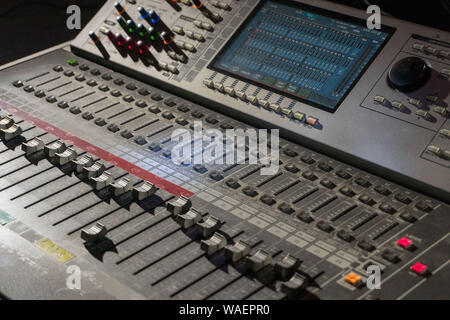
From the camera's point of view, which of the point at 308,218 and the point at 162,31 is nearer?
the point at 308,218

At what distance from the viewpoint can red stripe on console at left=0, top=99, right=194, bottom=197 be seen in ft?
9.67

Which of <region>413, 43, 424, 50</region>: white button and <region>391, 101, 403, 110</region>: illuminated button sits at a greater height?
<region>413, 43, 424, 50</region>: white button

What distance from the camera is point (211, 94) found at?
355cm

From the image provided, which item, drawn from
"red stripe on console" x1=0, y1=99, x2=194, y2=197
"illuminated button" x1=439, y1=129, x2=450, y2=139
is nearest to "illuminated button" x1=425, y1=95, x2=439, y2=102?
"illuminated button" x1=439, y1=129, x2=450, y2=139

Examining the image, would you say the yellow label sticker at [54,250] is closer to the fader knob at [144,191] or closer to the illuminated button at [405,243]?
the fader knob at [144,191]

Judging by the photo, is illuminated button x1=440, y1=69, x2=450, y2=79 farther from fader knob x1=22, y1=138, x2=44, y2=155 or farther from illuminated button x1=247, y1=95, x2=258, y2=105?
fader knob x1=22, y1=138, x2=44, y2=155

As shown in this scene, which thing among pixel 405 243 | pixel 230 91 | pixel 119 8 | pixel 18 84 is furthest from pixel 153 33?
pixel 405 243

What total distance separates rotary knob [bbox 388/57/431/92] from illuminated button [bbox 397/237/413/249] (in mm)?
797

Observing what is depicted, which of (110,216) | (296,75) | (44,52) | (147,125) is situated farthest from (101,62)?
(110,216)

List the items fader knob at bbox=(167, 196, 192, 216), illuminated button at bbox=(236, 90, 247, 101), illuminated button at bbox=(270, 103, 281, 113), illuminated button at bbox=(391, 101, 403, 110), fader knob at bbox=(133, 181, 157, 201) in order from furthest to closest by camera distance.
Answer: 1. illuminated button at bbox=(236, 90, 247, 101)
2. illuminated button at bbox=(270, 103, 281, 113)
3. illuminated button at bbox=(391, 101, 403, 110)
4. fader knob at bbox=(133, 181, 157, 201)
5. fader knob at bbox=(167, 196, 192, 216)

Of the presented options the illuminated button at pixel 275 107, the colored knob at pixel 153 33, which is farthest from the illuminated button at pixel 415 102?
the colored knob at pixel 153 33

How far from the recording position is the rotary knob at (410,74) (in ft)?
9.99
